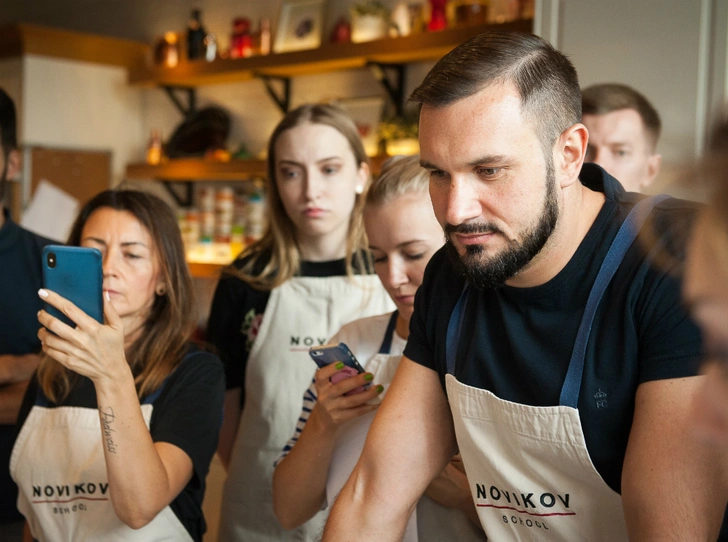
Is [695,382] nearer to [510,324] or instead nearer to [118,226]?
[510,324]

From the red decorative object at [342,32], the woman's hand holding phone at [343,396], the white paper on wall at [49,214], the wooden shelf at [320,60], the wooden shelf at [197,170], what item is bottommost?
the woman's hand holding phone at [343,396]

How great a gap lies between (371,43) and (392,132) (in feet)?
1.54

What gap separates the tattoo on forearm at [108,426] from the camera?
1504mm

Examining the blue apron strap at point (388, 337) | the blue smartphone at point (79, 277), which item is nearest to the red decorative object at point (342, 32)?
the blue apron strap at point (388, 337)

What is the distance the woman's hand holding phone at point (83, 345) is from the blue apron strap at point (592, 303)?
815 millimetres

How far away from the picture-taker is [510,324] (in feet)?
4.05

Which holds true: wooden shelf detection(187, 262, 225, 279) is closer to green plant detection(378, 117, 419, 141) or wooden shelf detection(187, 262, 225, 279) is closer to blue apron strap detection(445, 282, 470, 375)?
→ green plant detection(378, 117, 419, 141)

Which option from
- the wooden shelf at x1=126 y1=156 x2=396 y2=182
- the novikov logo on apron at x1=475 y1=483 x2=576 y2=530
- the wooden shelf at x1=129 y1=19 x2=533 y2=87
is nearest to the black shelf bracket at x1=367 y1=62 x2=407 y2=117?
the wooden shelf at x1=129 y1=19 x2=533 y2=87

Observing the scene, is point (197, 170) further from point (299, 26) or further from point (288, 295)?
point (288, 295)

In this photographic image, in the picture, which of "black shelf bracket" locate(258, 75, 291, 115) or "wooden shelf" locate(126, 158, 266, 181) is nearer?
"wooden shelf" locate(126, 158, 266, 181)

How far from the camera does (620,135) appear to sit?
2.20 metres

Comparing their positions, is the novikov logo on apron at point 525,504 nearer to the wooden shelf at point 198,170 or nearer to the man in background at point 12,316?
the man in background at point 12,316

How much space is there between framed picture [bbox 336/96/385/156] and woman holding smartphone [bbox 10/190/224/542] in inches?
86.2

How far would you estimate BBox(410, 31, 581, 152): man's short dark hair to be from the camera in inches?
45.6
